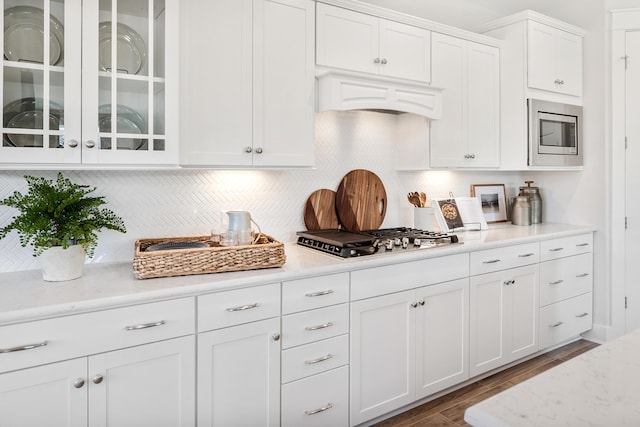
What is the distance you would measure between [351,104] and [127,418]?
1.84 m

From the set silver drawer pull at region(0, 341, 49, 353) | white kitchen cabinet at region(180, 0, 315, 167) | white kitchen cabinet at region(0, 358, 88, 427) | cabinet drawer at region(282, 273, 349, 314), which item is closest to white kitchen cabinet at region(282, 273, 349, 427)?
cabinet drawer at region(282, 273, 349, 314)

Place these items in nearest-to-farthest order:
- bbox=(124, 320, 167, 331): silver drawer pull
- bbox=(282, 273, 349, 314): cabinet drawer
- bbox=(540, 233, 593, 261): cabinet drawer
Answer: bbox=(124, 320, 167, 331): silver drawer pull → bbox=(282, 273, 349, 314): cabinet drawer → bbox=(540, 233, 593, 261): cabinet drawer

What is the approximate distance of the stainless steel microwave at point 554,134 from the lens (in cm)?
344

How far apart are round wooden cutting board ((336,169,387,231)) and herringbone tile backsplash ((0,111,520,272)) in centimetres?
7

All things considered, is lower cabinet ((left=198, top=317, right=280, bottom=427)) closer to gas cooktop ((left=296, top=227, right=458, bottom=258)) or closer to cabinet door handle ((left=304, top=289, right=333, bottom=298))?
cabinet door handle ((left=304, top=289, right=333, bottom=298))

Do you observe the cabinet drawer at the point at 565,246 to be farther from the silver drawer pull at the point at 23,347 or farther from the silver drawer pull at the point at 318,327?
the silver drawer pull at the point at 23,347

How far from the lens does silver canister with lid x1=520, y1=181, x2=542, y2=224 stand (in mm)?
3848

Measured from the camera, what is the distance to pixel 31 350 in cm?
152

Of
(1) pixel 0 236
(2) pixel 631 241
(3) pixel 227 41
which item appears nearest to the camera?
(1) pixel 0 236

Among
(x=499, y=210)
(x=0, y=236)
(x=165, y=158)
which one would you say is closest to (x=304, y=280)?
(x=165, y=158)

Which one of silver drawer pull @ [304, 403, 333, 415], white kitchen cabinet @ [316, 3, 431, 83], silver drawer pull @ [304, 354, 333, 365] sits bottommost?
silver drawer pull @ [304, 403, 333, 415]

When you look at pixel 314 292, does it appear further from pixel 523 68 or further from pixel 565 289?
pixel 523 68

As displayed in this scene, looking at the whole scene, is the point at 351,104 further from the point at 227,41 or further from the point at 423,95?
the point at 227,41

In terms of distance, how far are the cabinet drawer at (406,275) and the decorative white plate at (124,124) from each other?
118 centimetres
